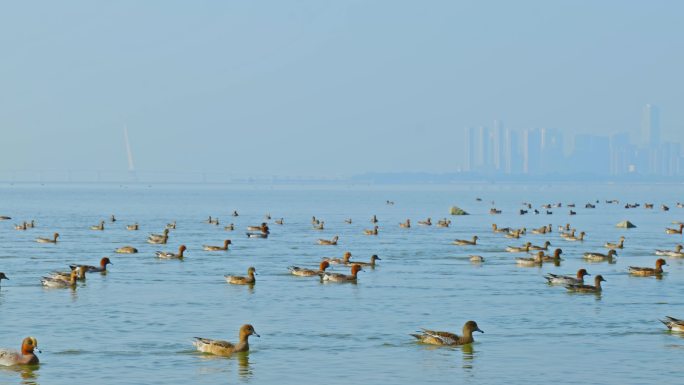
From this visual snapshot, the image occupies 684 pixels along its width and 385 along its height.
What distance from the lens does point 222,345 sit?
29.0 m

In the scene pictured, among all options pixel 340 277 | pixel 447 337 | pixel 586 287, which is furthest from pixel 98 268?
pixel 447 337

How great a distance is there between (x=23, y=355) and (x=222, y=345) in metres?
4.45

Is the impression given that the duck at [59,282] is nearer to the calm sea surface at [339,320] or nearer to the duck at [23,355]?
the calm sea surface at [339,320]

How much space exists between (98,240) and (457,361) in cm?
4654

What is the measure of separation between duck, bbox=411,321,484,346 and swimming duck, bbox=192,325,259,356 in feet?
14.0

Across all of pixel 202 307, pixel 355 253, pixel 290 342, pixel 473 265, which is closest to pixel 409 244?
pixel 355 253

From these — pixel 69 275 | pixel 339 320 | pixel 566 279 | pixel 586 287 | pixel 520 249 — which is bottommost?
pixel 339 320

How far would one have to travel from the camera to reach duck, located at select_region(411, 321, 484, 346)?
30.5 meters

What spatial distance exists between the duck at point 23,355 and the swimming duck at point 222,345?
12.3 feet

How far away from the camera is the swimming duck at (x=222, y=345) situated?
95.0 feet

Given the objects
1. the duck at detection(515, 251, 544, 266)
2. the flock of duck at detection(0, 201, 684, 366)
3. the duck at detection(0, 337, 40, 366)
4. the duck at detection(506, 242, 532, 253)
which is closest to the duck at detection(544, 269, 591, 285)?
the flock of duck at detection(0, 201, 684, 366)

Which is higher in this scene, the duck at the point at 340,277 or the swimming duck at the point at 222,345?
the duck at the point at 340,277

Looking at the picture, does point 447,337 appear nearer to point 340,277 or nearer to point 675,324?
point 675,324

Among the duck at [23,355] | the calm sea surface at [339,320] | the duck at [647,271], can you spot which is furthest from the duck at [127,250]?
the duck at [23,355]
